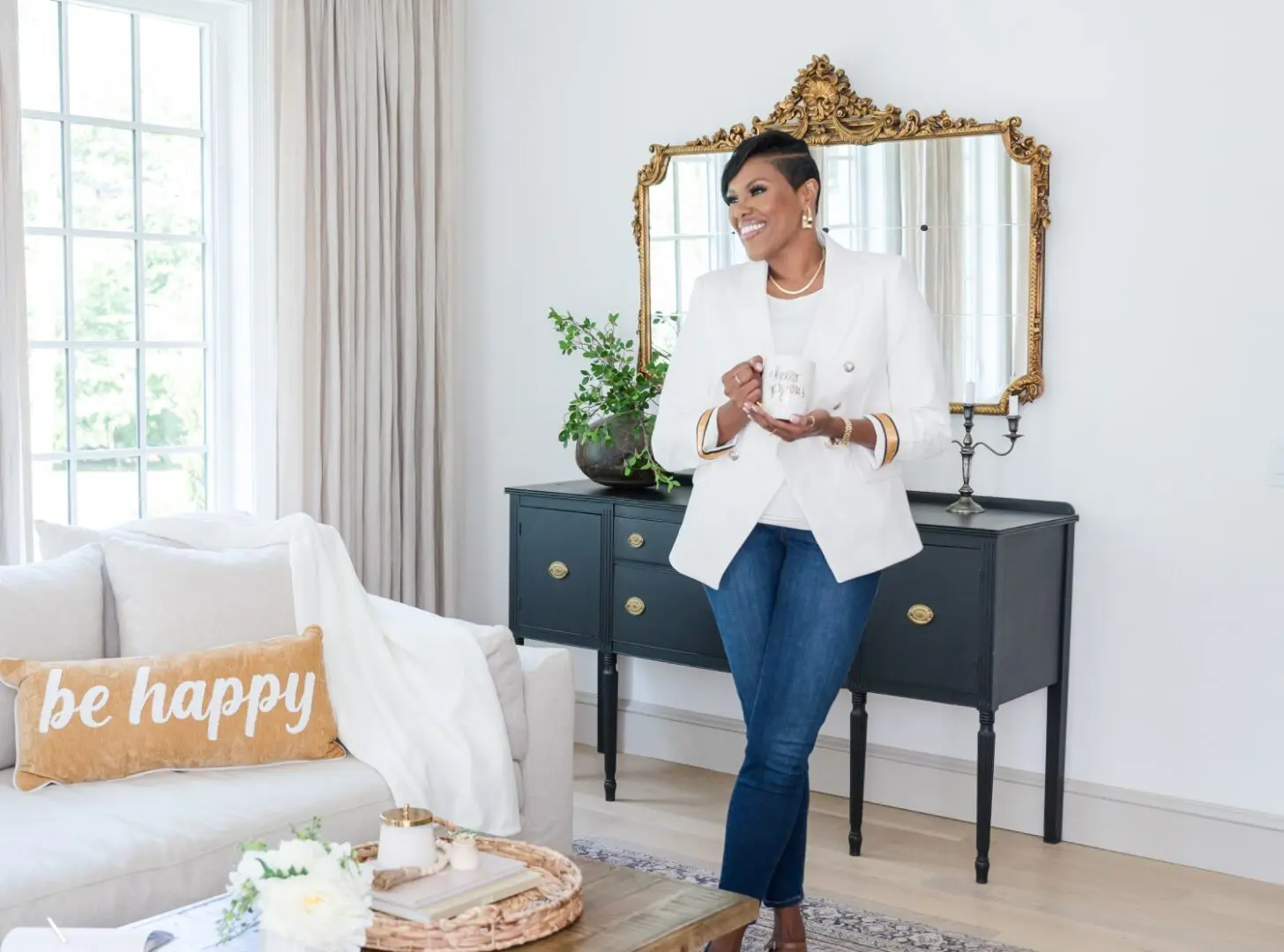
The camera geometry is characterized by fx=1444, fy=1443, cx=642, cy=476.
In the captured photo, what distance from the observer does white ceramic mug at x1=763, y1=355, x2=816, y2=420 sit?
231 centimetres

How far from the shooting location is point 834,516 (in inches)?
93.1

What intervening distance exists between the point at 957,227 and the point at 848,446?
1.38 meters

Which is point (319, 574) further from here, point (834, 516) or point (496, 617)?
point (496, 617)

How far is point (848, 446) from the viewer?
2391 mm

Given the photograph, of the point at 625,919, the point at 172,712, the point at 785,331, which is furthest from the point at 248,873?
the point at 785,331

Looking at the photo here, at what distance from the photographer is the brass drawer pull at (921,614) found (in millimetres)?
3264

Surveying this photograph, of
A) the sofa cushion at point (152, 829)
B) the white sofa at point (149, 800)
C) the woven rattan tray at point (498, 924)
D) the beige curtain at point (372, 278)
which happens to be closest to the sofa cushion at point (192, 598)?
the white sofa at point (149, 800)

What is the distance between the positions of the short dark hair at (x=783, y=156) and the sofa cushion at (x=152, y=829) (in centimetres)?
125

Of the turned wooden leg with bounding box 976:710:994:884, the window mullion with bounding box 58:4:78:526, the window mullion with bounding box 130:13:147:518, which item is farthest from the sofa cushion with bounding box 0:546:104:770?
the turned wooden leg with bounding box 976:710:994:884

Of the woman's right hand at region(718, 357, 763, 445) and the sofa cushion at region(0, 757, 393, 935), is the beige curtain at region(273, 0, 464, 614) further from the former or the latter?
the woman's right hand at region(718, 357, 763, 445)

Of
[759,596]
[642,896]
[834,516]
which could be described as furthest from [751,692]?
[642,896]

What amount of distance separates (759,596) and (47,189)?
2.36 meters

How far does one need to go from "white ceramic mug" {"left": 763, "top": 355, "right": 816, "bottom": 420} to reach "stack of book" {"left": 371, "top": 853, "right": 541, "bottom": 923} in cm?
82

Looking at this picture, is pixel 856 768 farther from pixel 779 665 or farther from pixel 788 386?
pixel 788 386
